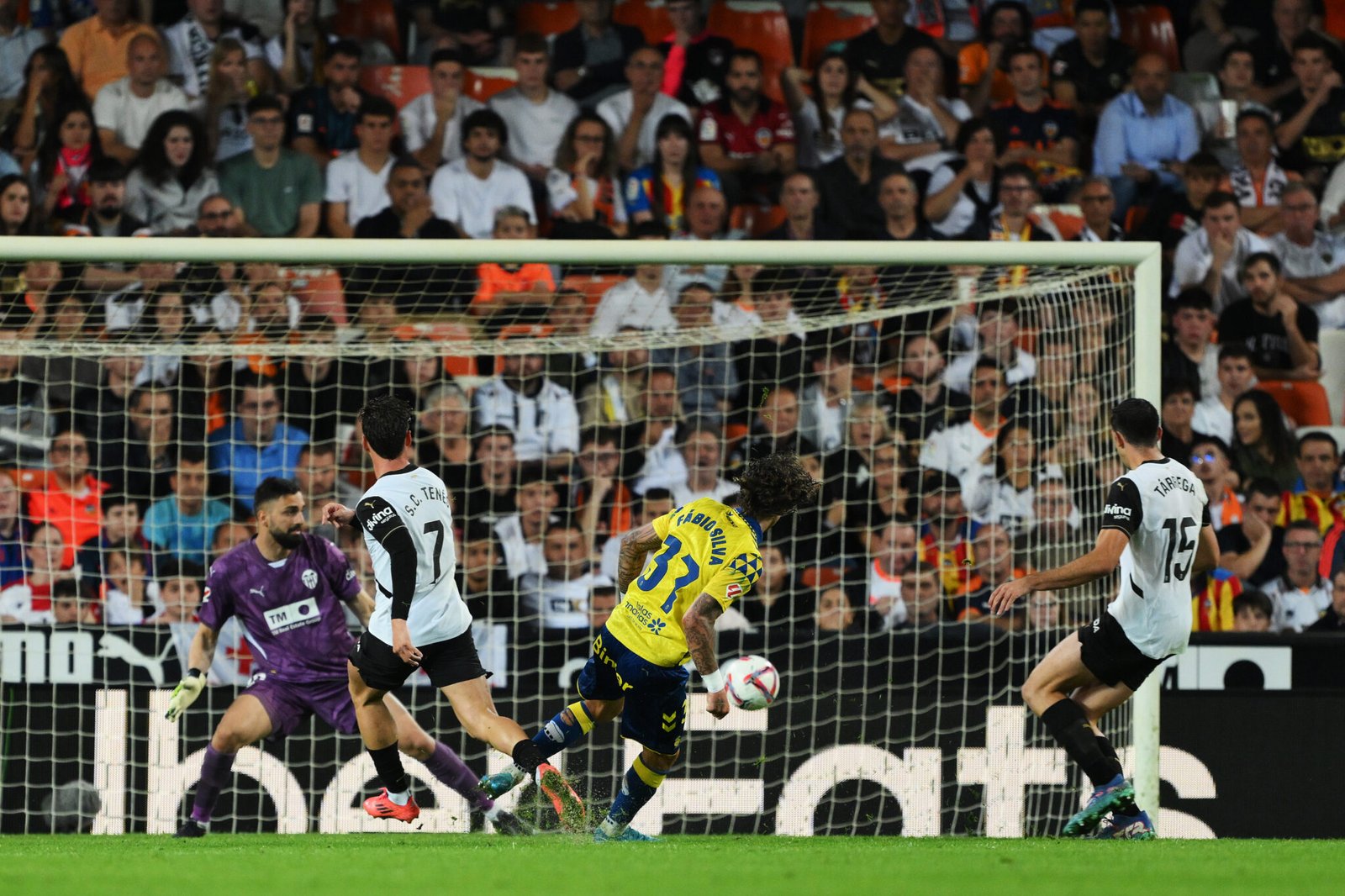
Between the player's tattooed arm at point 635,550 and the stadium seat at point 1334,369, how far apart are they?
23.3 ft

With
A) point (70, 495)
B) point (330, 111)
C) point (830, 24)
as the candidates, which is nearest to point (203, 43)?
point (330, 111)

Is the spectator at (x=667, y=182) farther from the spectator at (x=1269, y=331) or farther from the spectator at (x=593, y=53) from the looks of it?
the spectator at (x=1269, y=331)

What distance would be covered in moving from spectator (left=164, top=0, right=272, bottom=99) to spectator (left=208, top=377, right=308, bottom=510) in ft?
10.2

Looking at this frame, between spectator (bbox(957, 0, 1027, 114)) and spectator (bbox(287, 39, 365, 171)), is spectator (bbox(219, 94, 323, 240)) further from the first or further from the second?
spectator (bbox(957, 0, 1027, 114))

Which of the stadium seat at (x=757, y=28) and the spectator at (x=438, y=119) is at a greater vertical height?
the stadium seat at (x=757, y=28)

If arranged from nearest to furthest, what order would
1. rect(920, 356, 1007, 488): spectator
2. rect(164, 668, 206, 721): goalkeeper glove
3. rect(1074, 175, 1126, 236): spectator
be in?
rect(164, 668, 206, 721): goalkeeper glove → rect(920, 356, 1007, 488): spectator → rect(1074, 175, 1126, 236): spectator

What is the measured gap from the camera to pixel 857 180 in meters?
12.4

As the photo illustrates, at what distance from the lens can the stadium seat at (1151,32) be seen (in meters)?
14.0

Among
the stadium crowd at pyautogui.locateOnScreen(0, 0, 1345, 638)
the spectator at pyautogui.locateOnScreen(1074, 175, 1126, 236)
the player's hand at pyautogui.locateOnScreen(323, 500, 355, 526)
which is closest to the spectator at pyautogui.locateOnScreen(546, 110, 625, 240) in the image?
A: the stadium crowd at pyautogui.locateOnScreen(0, 0, 1345, 638)

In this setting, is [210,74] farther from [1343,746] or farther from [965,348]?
[1343,746]

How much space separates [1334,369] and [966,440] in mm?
3562

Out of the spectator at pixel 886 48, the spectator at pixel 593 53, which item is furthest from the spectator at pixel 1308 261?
the spectator at pixel 593 53

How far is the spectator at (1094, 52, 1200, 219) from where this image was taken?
13.1 meters

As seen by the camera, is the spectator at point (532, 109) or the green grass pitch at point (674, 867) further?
the spectator at point (532, 109)
